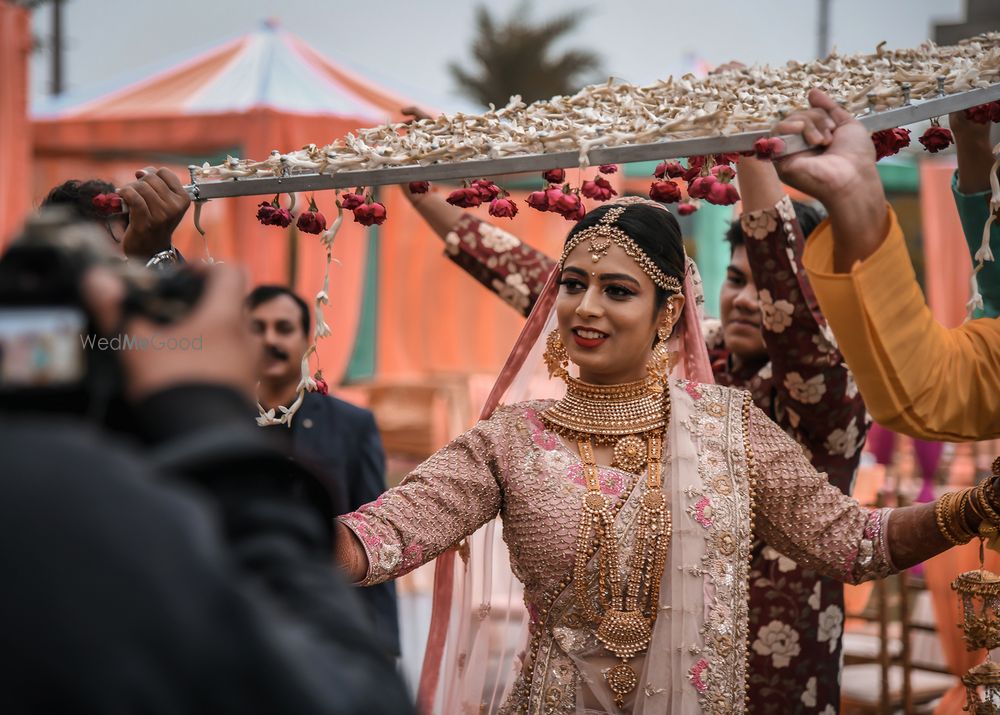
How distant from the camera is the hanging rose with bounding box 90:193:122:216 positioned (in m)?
2.17

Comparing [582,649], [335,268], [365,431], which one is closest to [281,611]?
[582,649]

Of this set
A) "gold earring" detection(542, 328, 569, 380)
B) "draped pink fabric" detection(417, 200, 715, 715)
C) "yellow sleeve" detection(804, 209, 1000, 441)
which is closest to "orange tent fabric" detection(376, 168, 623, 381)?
"draped pink fabric" detection(417, 200, 715, 715)

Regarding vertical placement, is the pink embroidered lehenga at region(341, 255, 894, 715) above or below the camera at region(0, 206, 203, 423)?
below

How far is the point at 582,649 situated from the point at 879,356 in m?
0.89

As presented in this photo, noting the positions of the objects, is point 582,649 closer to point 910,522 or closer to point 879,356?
point 910,522

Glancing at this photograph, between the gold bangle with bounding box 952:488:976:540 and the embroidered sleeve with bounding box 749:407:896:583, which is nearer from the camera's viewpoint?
the gold bangle with bounding box 952:488:976:540

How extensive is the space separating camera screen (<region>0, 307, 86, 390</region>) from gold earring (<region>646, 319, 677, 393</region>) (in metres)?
1.64

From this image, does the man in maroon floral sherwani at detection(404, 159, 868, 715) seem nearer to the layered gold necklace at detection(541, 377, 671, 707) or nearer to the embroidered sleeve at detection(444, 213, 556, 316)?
the embroidered sleeve at detection(444, 213, 556, 316)

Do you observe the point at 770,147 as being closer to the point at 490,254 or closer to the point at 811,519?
the point at 811,519

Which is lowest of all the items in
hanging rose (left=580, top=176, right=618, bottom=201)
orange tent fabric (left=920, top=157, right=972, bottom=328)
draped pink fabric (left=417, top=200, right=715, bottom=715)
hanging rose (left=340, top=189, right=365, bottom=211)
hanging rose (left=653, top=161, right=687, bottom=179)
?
draped pink fabric (left=417, top=200, right=715, bottom=715)

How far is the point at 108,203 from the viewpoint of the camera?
2.18m

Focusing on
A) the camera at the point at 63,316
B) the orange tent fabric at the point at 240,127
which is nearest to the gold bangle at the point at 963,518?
the camera at the point at 63,316

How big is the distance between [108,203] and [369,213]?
526 millimetres

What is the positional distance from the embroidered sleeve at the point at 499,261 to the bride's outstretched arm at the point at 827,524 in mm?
1010
